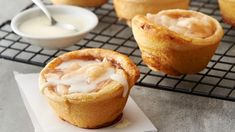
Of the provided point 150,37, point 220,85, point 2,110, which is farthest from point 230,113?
point 2,110

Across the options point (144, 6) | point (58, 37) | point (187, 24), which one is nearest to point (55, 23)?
point (58, 37)

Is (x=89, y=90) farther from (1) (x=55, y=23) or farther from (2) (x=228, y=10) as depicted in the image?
(2) (x=228, y=10)

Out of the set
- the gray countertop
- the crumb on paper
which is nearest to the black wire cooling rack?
the gray countertop

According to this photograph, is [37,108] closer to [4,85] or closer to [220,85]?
[4,85]

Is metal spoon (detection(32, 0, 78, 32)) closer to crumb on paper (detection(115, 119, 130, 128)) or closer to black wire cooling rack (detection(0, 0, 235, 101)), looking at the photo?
black wire cooling rack (detection(0, 0, 235, 101))

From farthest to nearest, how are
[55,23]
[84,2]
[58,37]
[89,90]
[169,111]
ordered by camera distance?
[84,2] → [55,23] → [58,37] → [169,111] → [89,90]

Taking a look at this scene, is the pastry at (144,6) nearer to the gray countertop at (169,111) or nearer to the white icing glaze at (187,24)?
the white icing glaze at (187,24)
